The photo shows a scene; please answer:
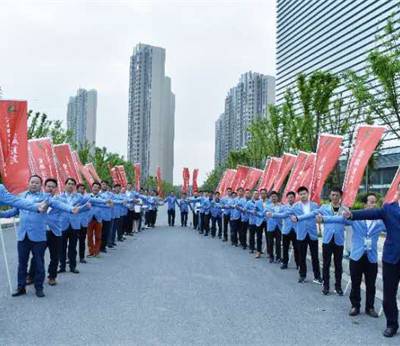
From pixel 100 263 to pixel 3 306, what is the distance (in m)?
4.48

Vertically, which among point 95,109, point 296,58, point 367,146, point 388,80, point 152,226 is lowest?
point 152,226

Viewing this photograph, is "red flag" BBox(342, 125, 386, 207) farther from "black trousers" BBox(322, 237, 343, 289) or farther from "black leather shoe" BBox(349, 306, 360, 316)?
"black leather shoe" BBox(349, 306, 360, 316)

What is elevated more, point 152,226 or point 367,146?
point 367,146

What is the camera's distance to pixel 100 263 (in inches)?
421

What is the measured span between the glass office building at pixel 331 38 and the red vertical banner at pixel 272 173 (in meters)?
40.3

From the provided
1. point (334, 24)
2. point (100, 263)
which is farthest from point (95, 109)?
point (100, 263)

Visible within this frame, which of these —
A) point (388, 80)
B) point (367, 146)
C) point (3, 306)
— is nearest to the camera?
point (3, 306)

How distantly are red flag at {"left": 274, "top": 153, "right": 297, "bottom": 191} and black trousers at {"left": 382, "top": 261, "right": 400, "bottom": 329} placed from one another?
848cm

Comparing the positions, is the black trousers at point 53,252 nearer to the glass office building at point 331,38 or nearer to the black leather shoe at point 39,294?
the black leather shoe at point 39,294

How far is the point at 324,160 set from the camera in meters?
9.75

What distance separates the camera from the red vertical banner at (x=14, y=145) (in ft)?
26.1

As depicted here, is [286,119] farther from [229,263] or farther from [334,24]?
[334,24]

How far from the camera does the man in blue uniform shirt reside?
558 cm

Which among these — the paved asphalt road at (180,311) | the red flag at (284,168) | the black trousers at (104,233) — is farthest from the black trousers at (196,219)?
the paved asphalt road at (180,311)
